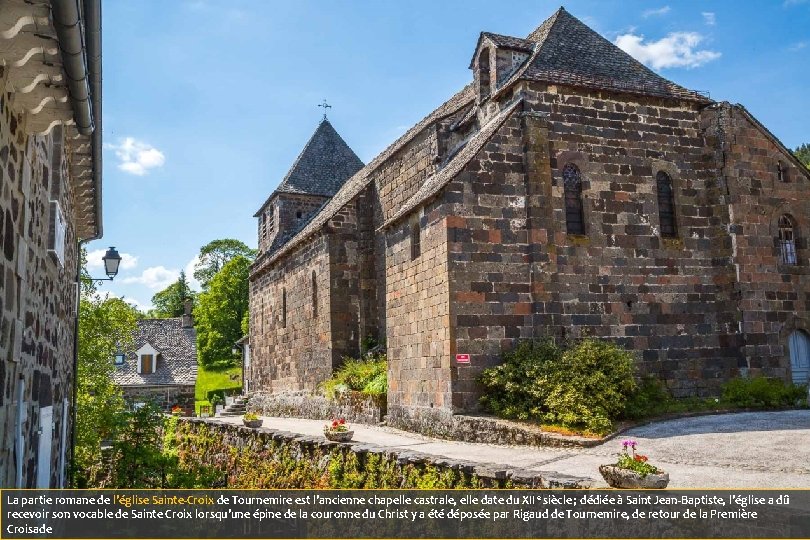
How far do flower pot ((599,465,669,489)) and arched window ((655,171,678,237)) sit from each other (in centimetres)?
1055

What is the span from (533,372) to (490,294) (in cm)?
198

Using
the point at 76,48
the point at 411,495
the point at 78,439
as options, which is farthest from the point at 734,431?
the point at 78,439

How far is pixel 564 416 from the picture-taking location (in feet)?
40.9

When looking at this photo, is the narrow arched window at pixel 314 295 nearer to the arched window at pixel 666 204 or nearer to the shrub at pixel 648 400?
the arched window at pixel 666 204

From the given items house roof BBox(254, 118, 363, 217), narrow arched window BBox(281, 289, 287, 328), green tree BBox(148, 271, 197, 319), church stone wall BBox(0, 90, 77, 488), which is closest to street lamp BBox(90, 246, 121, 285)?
church stone wall BBox(0, 90, 77, 488)

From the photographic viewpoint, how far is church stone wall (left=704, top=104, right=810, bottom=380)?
1617 cm

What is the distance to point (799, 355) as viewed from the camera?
54.6 feet

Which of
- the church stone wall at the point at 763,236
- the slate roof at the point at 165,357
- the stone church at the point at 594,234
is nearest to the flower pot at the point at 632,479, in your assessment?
the stone church at the point at 594,234

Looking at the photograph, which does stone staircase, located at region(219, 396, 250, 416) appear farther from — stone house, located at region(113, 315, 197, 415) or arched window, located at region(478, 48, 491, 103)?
arched window, located at region(478, 48, 491, 103)

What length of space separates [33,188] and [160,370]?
35484mm

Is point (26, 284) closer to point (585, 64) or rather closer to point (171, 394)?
point (585, 64)

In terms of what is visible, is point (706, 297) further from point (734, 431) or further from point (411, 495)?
point (411, 495)

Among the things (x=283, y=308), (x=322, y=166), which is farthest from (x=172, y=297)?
(x=283, y=308)

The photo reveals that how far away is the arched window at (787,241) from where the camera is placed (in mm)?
17078
